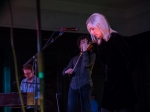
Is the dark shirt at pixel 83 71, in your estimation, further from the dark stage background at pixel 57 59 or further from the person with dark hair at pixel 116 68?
the person with dark hair at pixel 116 68

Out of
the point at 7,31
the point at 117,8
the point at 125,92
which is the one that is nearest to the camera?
the point at 125,92

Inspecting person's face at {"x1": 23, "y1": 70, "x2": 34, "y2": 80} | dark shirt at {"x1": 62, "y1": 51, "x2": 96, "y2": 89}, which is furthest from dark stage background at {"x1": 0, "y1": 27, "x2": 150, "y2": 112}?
dark shirt at {"x1": 62, "y1": 51, "x2": 96, "y2": 89}

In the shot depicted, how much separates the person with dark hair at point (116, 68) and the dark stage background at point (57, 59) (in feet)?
11.8

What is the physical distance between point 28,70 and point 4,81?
1.77 meters

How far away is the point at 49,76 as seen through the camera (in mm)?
7328

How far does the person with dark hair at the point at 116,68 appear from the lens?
2412 millimetres

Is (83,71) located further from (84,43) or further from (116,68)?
(116,68)

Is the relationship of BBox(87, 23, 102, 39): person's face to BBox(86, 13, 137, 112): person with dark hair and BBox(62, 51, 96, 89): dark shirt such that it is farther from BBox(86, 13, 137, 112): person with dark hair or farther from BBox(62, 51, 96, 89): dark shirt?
BBox(62, 51, 96, 89): dark shirt

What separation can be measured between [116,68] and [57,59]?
4964 millimetres

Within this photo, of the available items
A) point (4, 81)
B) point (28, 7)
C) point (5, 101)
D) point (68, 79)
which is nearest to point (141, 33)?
A: point (68, 79)

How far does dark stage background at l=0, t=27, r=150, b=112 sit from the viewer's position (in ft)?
22.3

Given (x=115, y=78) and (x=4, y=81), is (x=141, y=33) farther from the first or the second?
(x=115, y=78)

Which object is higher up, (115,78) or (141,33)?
(141,33)

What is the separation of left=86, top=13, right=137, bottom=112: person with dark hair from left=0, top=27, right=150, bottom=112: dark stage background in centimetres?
361
